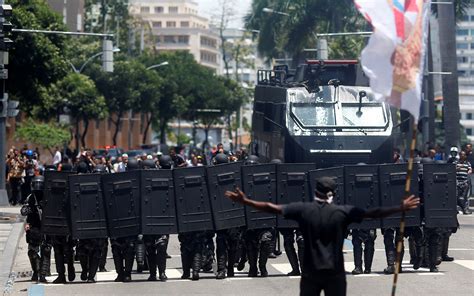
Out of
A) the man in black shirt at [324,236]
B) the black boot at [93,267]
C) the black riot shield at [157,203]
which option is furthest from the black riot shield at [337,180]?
the man in black shirt at [324,236]

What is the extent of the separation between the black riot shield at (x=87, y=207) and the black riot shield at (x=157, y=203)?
24.1 inches

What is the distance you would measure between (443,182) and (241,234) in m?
3.09

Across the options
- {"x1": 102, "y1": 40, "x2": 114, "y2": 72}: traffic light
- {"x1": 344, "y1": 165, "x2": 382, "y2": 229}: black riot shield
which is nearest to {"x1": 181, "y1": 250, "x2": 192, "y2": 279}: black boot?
{"x1": 344, "y1": 165, "x2": 382, "y2": 229}: black riot shield

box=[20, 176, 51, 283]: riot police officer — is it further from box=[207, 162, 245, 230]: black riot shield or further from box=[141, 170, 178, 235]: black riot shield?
box=[207, 162, 245, 230]: black riot shield

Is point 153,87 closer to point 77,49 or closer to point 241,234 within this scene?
point 77,49

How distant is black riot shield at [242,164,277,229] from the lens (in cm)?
1950

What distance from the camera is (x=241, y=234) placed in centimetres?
1994

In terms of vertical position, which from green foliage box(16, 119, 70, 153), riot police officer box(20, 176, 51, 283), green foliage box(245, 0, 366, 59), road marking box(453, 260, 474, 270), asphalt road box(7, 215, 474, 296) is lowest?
asphalt road box(7, 215, 474, 296)

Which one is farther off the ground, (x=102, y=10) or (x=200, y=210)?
(x=102, y=10)

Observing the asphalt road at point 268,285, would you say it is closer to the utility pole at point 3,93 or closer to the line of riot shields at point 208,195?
the line of riot shields at point 208,195

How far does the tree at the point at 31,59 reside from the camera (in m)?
41.8

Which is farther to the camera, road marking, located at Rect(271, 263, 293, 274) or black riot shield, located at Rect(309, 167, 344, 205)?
road marking, located at Rect(271, 263, 293, 274)

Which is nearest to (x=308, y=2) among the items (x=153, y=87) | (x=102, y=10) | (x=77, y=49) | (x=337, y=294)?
(x=77, y=49)

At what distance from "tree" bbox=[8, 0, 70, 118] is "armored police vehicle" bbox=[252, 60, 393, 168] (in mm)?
12405
